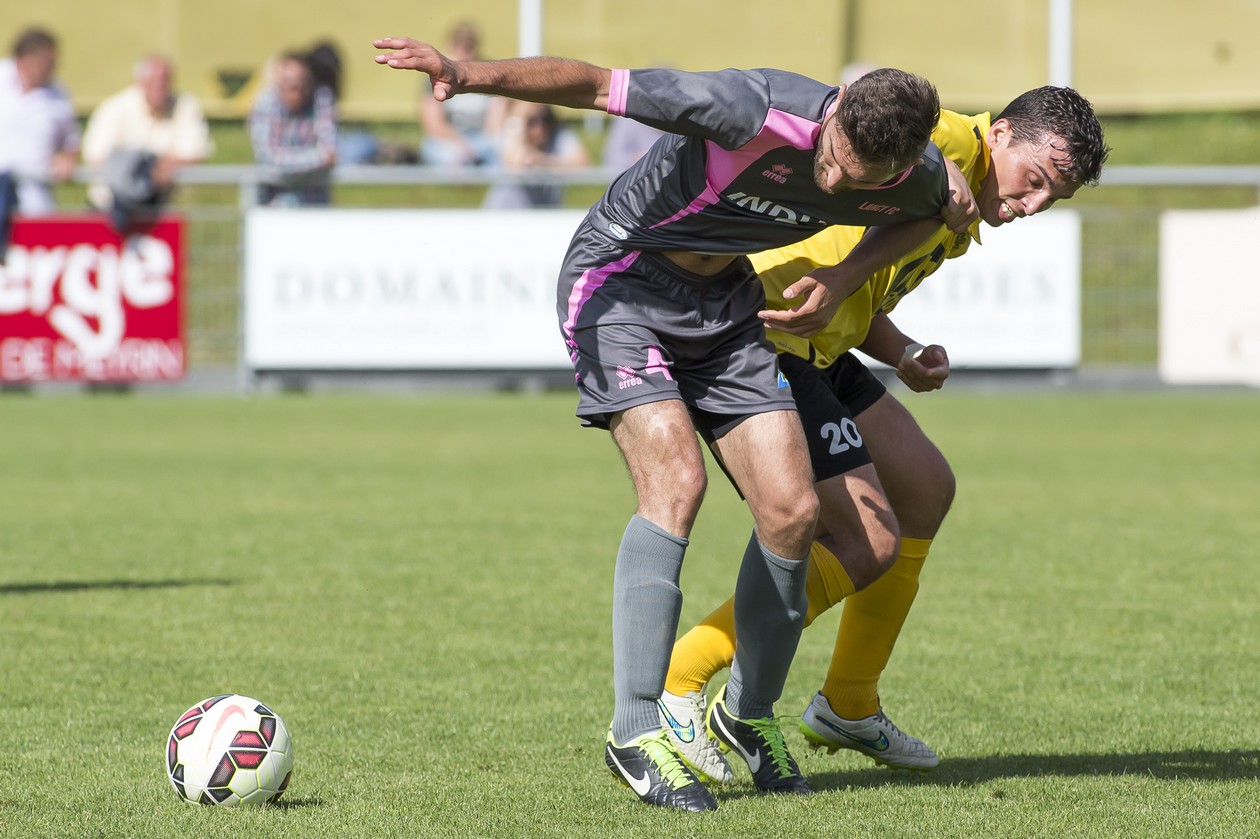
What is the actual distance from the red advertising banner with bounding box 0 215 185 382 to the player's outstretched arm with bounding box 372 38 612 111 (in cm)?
1103

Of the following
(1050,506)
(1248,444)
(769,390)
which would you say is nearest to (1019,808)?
(769,390)

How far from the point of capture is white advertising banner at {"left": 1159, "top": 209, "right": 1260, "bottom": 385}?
14.6m

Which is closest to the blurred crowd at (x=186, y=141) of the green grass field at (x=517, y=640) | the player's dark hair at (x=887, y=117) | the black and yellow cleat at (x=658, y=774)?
the green grass field at (x=517, y=640)

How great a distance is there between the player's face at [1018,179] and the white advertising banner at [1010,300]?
9560mm

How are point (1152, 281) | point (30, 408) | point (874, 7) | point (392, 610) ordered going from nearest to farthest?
1. point (392, 610)
2. point (30, 408)
3. point (1152, 281)
4. point (874, 7)

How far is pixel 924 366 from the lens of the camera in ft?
15.9

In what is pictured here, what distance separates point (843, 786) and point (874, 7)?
17227mm

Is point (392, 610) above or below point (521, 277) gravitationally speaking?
below

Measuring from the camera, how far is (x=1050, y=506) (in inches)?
379

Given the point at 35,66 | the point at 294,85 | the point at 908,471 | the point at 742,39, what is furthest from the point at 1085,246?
the point at 908,471

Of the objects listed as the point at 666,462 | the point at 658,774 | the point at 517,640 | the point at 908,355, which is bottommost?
the point at 517,640

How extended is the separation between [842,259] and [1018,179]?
486mm

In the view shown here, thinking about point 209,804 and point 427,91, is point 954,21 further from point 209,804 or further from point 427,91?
point 209,804

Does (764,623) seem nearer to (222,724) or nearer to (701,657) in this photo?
(701,657)
